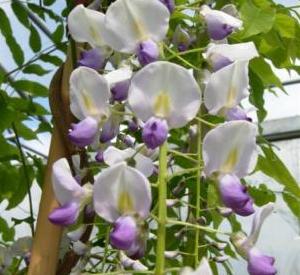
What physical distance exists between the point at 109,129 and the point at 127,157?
36mm

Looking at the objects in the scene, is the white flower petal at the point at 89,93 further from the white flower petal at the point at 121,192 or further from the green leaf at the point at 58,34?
the green leaf at the point at 58,34

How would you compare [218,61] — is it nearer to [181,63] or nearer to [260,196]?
[181,63]

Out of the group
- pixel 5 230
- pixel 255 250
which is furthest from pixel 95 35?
pixel 5 230

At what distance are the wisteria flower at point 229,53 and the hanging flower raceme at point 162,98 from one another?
54 millimetres

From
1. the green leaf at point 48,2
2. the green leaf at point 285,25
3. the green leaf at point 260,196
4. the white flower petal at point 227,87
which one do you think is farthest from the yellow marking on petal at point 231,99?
the green leaf at point 48,2

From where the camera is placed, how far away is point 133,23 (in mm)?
573

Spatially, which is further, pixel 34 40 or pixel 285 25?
pixel 34 40

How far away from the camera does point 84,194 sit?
1.86 ft

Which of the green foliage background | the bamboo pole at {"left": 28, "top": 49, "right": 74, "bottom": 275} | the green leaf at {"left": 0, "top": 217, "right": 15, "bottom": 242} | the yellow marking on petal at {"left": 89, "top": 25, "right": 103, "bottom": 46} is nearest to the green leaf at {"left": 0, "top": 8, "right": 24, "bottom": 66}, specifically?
the green foliage background

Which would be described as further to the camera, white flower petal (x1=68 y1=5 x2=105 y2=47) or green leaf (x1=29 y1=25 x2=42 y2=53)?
green leaf (x1=29 y1=25 x2=42 y2=53)

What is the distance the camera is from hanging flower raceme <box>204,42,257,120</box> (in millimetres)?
547

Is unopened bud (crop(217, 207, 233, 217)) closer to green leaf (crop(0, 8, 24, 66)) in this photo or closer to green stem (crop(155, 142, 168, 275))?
green stem (crop(155, 142, 168, 275))

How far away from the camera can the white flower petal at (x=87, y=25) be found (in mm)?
610

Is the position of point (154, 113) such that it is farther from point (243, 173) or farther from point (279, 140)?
point (279, 140)
